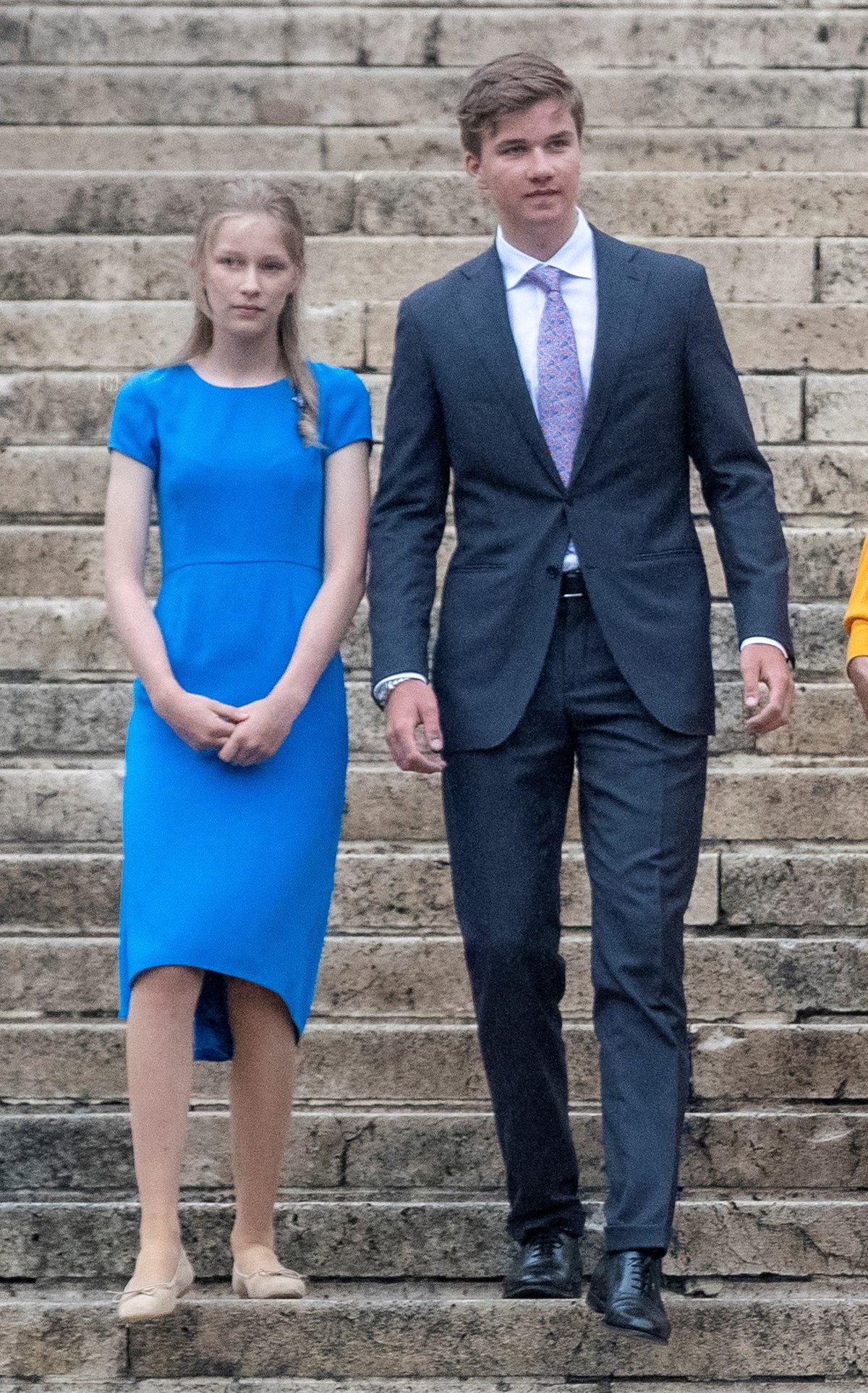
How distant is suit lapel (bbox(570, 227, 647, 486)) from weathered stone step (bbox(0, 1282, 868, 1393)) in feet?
4.52

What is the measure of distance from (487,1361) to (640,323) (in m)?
1.72

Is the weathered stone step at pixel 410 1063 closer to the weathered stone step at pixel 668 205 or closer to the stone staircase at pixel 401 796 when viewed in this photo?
the stone staircase at pixel 401 796

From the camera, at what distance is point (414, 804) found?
5254 mm

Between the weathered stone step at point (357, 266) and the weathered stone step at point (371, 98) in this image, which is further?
the weathered stone step at point (371, 98)

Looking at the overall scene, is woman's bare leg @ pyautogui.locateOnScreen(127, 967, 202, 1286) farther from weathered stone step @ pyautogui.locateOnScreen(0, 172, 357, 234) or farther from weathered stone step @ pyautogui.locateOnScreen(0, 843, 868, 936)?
weathered stone step @ pyautogui.locateOnScreen(0, 172, 357, 234)

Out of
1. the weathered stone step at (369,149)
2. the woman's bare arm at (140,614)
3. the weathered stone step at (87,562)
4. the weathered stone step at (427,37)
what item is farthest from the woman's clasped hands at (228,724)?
the weathered stone step at (427,37)

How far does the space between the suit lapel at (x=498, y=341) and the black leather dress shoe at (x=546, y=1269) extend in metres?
1.26

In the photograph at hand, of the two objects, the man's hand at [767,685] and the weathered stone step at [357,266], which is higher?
the weathered stone step at [357,266]

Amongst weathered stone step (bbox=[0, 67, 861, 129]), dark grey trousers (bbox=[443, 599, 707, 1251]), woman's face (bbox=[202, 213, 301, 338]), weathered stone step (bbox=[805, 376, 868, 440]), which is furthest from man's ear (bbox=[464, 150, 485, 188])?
weathered stone step (bbox=[0, 67, 861, 129])

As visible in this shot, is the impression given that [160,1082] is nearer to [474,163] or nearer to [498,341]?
[498,341]

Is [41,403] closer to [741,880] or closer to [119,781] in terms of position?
[119,781]

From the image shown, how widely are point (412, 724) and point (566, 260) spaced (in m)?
0.85

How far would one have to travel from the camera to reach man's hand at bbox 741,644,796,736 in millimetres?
3633

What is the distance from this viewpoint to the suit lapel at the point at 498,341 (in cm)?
377
